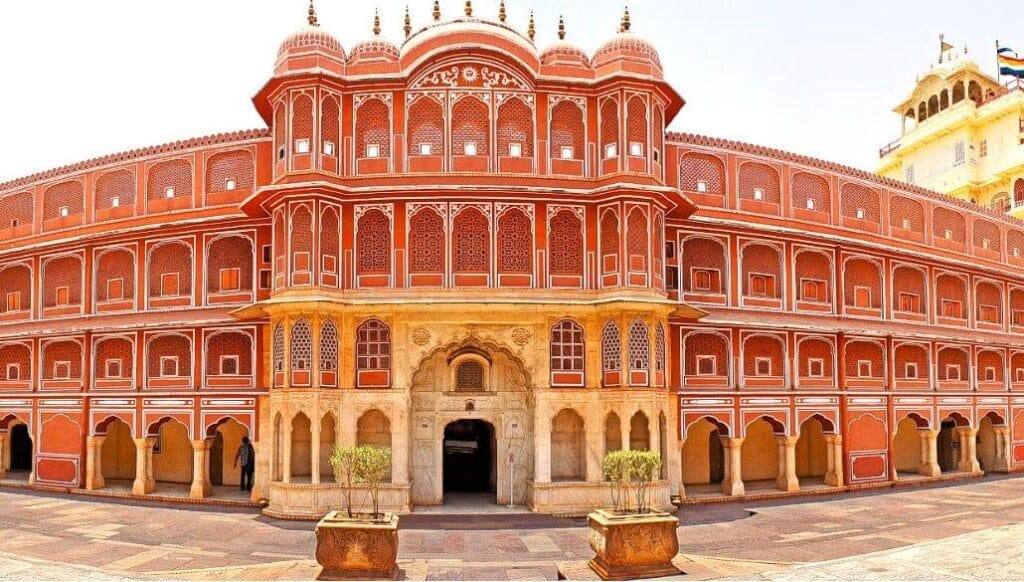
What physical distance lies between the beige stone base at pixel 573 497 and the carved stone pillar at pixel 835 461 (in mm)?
7692

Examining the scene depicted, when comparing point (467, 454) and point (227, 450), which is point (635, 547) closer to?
point (467, 454)

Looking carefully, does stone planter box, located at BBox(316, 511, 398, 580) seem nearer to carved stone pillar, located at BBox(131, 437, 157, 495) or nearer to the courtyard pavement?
the courtyard pavement

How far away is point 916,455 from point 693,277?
1320 cm

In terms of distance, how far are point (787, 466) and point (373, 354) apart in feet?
43.3

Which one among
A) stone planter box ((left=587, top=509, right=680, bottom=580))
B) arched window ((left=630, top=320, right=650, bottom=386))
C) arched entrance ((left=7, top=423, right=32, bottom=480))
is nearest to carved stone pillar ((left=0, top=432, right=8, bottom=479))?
arched entrance ((left=7, top=423, right=32, bottom=480))

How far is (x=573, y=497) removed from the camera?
21156 mm

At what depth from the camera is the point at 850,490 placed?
25656 millimetres

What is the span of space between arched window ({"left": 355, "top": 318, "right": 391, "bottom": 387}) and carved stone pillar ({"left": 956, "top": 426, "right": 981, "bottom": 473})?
22079mm

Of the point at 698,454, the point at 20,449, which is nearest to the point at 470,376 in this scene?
the point at 698,454

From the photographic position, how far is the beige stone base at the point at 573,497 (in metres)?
21.0

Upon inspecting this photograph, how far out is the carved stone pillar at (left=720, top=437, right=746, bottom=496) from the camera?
2384cm

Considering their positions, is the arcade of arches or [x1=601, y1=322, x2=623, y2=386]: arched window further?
[x1=601, y1=322, x2=623, y2=386]: arched window

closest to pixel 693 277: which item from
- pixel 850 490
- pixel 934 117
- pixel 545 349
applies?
pixel 545 349

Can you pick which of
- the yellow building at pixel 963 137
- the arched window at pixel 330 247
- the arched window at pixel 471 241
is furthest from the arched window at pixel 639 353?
the yellow building at pixel 963 137
